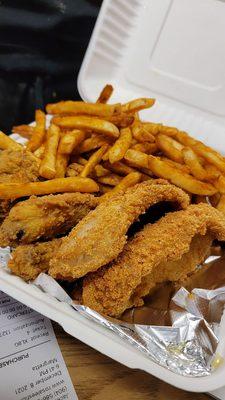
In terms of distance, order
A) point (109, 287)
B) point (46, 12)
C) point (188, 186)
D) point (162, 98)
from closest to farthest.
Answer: point (109, 287)
point (188, 186)
point (162, 98)
point (46, 12)

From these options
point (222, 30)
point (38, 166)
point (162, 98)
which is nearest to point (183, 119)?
point (162, 98)

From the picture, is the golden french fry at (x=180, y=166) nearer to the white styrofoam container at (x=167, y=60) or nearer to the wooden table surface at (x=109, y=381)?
the white styrofoam container at (x=167, y=60)

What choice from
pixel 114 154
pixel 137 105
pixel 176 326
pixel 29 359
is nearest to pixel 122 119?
pixel 137 105

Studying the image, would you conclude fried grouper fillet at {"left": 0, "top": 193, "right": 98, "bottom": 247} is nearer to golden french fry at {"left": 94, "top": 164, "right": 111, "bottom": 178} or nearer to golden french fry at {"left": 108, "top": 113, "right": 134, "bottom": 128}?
golden french fry at {"left": 94, "top": 164, "right": 111, "bottom": 178}

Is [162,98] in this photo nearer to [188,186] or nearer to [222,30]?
[222,30]

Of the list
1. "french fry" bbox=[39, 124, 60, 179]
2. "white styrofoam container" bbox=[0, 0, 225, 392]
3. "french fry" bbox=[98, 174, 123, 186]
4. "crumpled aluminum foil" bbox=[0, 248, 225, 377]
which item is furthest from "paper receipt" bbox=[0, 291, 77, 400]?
"white styrofoam container" bbox=[0, 0, 225, 392]

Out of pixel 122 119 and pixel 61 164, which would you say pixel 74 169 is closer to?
pixel 61 164

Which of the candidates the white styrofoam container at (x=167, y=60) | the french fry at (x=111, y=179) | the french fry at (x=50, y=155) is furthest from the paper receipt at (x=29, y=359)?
the white styrofoam container at (x=167, y=60)
